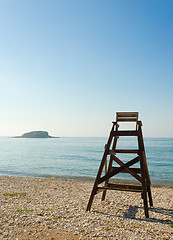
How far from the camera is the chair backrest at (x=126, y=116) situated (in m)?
8.67

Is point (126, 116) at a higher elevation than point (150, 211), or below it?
higher

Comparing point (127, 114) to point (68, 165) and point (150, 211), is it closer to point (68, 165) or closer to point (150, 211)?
point (150, 211)

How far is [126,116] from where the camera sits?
879 centimetres

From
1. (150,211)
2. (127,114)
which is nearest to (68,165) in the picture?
(150,211)

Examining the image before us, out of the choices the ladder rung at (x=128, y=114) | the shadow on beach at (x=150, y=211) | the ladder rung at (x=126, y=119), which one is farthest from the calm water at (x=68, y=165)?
the ladder rung at (x=128, y=114)

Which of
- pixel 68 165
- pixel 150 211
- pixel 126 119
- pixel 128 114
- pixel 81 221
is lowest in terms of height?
pixel 68 165

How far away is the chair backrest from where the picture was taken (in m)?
8.67

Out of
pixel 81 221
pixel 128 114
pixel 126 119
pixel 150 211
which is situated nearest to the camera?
pixel 81 221

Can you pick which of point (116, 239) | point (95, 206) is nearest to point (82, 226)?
point (116, 239)

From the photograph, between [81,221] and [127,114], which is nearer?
[81,221]

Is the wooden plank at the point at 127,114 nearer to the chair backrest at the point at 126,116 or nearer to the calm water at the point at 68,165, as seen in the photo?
the chair backrest at the point at 126,116

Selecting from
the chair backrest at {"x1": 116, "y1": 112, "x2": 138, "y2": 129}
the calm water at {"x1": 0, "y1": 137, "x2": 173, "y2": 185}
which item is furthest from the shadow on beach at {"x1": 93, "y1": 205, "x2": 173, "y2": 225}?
the calm water at {"x1": 0, "y1": 137, "x2": 173, "y2": 185}

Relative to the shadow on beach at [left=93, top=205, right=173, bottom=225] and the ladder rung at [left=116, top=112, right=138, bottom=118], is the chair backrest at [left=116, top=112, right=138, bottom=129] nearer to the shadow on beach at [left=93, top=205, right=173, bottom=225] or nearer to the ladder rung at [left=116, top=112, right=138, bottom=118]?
the ladder rung at [left=116, top=112, right=138, bottom=118]

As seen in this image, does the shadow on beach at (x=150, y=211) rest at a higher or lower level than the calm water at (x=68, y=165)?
higher
